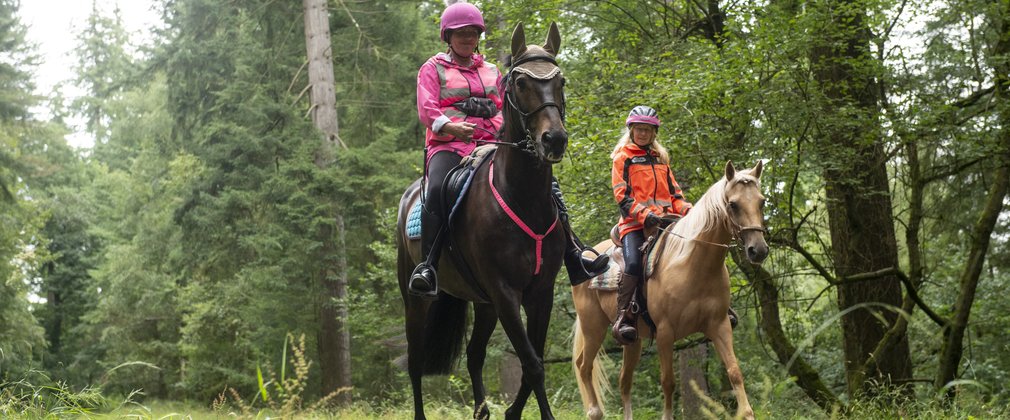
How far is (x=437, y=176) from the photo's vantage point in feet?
20.1

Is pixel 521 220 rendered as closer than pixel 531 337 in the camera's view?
Yes

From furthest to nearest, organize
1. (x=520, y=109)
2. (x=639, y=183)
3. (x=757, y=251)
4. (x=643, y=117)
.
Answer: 1. (x=639, y=183)
2. (x=643, y=117)
3. (x=757, y=251)
4. (x=520, y=109)

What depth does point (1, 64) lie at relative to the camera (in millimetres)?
22625

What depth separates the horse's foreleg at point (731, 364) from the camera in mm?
6092

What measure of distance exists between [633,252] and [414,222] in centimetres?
198

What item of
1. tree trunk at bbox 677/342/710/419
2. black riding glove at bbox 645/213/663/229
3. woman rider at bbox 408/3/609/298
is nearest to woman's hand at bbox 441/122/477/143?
woman rider at bbox 408/3/609/298

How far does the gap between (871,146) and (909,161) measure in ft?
1.46

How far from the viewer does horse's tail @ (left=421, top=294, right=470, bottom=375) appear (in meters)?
7.22

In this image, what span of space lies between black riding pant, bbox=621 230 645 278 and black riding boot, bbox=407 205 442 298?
83.0 inches

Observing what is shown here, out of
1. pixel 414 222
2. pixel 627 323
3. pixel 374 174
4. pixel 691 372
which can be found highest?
pixel 374 174

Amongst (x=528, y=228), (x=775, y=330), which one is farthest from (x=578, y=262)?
(x=775, y=330)

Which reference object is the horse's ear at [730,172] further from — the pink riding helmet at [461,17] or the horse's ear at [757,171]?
the pink riding helmet at [461,17]

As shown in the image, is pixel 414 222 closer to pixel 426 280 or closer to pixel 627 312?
pixel 426 280

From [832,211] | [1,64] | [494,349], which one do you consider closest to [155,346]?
[1,64]
